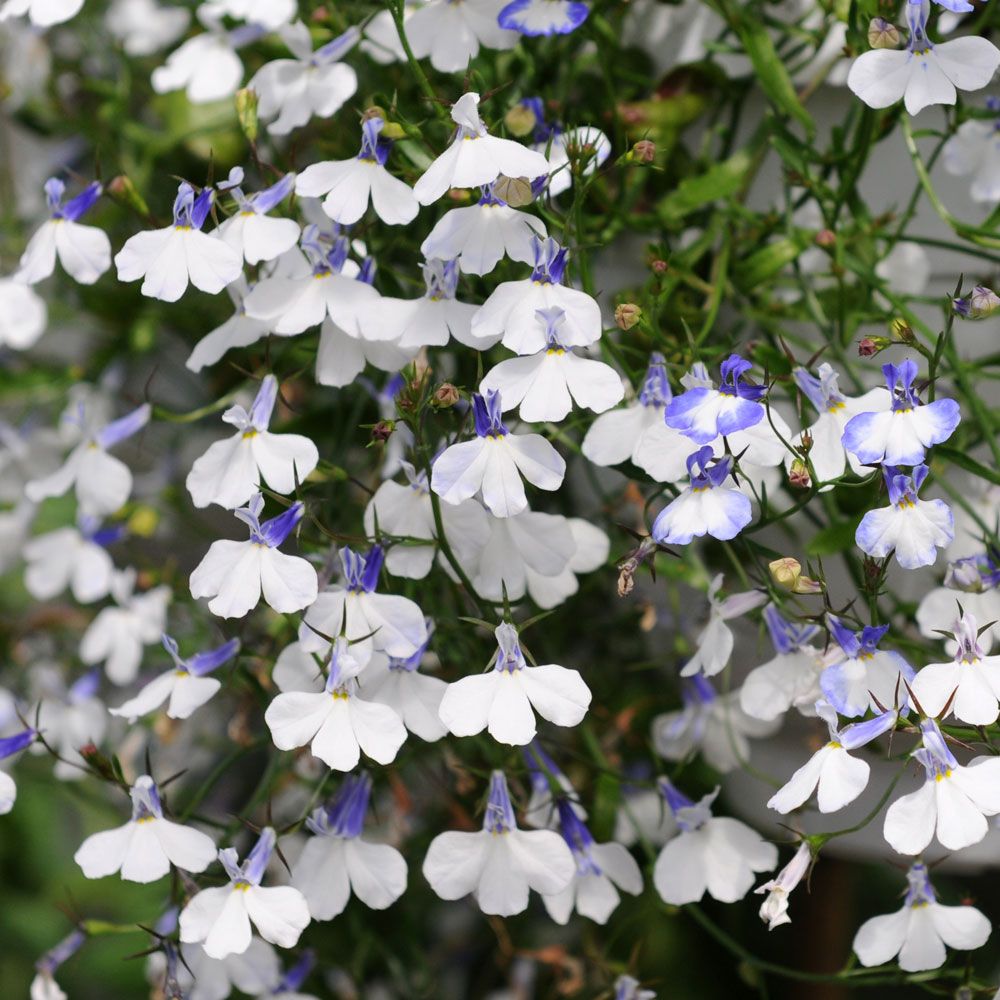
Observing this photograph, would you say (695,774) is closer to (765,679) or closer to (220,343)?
(765,679)

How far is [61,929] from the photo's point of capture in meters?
1.02

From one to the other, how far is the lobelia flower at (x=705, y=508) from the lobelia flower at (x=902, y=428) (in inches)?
1.7

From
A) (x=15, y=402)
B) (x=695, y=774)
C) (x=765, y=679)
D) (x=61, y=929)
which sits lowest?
(x=61, y=929)

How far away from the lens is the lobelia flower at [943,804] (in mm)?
431

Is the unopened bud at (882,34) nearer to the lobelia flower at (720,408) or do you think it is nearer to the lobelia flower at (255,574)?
the lobelia flower at (720,408)

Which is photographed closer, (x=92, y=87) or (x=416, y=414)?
(x=416, y=414)

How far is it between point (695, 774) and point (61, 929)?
1.86 feet

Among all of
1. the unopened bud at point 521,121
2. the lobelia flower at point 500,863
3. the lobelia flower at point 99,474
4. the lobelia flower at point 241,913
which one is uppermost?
the unopened bud at point 521,121

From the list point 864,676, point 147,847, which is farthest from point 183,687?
point 864,676

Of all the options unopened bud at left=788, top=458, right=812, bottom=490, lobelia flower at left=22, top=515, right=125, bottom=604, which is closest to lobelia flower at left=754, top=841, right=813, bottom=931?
unopened bud at left=788, top=458, right=812, bottom=490

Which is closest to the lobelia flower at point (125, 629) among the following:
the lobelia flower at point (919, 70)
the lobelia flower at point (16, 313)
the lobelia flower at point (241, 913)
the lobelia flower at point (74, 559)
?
the lobelia flower at point (74, 559)

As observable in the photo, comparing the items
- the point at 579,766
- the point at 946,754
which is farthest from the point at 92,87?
the point at 946,754

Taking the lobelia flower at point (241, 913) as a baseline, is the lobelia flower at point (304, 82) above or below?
above

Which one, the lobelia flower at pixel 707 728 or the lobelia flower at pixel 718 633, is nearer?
the lobelia flower at pixel 718 633
